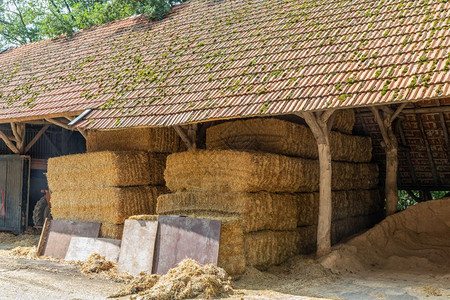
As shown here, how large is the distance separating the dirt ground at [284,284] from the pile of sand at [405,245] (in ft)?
1.22

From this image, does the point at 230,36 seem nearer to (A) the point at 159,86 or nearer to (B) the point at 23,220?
(A) the point at 159,86

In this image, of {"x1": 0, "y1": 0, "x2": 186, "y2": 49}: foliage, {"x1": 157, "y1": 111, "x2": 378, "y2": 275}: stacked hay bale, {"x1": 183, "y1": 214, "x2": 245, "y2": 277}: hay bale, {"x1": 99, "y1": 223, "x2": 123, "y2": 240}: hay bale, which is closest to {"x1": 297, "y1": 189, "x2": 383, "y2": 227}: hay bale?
{"x1": 157, "y1": 111, "x2": 378, "y2": 275}: stacked hay bale

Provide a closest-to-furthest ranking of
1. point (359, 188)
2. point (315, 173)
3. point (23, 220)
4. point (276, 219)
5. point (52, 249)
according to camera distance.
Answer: point (276, 219) → point (315, 173) → point (52, 249) → point (359, 188) → point (23, 220)

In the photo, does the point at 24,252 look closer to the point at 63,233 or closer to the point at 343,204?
the point at 63,233

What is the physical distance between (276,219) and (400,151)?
14.2ft

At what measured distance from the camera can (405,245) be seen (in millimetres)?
10297

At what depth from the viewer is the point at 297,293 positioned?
7.19 meters

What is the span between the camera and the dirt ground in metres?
7.04

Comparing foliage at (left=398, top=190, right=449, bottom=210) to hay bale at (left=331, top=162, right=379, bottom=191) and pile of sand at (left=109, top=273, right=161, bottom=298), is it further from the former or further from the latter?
pile of sand at (left=109, top=273, right=161, bottom=298)

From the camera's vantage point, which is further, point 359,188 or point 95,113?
point 359,188

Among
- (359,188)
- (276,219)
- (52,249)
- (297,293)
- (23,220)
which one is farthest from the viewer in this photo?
(23,220)

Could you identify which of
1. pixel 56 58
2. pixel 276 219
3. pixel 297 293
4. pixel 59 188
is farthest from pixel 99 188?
pixel 56 58

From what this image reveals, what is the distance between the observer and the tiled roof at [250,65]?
303 inches

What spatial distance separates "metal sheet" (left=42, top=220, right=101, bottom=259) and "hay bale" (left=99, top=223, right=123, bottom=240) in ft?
0.39
